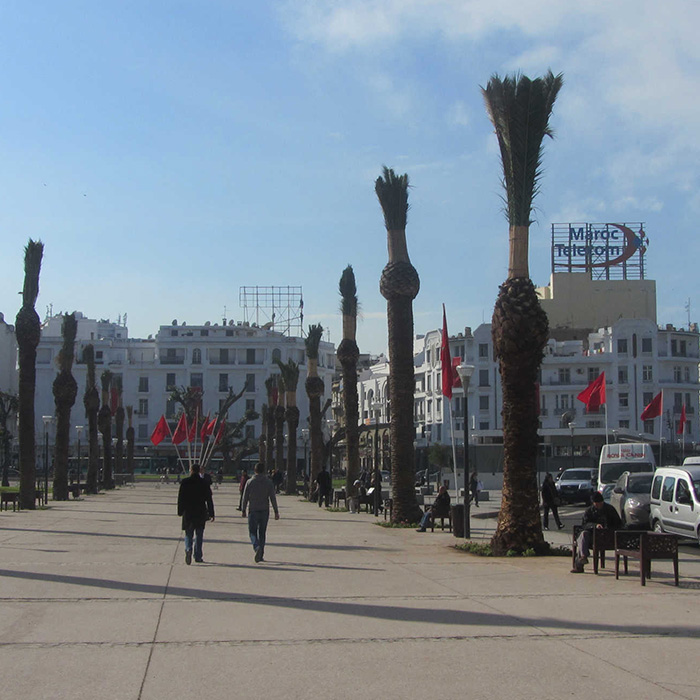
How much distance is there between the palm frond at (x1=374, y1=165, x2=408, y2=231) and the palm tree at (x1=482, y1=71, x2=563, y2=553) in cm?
864

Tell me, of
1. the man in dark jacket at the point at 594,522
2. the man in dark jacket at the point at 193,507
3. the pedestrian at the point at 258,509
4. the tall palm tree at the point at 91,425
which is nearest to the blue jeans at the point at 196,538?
the man in dark jacket at the point at 193,507

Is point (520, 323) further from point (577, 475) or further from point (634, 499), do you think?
point (577, 475)

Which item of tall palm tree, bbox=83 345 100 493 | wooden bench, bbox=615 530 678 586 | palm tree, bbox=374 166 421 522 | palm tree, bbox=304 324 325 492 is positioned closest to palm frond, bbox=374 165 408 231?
palm tree, bbox=374 166 421 522

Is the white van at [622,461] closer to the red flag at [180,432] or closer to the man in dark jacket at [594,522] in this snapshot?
the man in dark jacket at [594,522]

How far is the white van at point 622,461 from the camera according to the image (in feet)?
116

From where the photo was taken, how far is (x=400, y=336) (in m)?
26.0

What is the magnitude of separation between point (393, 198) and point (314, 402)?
21.3 metres

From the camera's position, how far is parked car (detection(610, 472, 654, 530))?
22969 millimetres

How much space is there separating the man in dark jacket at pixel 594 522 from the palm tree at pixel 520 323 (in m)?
1.85

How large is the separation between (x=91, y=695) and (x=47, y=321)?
116m

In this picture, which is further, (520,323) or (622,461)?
(622,461)

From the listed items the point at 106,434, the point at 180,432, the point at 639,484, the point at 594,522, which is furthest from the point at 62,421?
the point at 594,522

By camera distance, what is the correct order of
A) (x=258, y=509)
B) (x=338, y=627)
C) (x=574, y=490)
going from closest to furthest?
(x=338, y=627)
(x=258, y=509)
(x=574, y=490)

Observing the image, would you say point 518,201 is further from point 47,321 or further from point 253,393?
point 47,321
